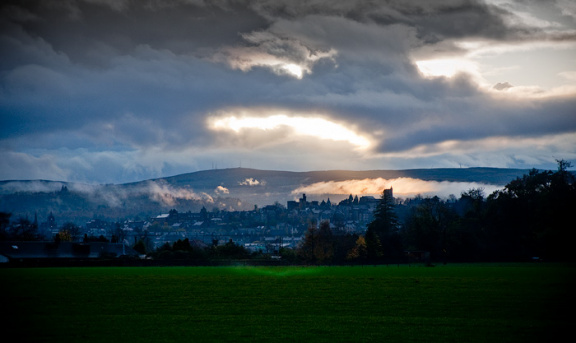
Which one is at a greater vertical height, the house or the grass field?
the grass field

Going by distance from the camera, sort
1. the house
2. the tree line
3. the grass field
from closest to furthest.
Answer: the grass field
the tree line
the house

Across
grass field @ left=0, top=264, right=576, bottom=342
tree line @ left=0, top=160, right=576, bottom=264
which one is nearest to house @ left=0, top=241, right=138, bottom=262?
tree line @ left=0, top=160, right=576, bottom=264

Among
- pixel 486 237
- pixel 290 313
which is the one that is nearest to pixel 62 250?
pixel 486 237

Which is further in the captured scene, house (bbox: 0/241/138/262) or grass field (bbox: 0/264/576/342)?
house (bbox: 0/241/138/262)

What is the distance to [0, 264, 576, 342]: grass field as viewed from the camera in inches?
878

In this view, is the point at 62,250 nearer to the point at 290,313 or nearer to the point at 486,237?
the point at 486,237

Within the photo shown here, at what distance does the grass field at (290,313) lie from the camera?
22.3 m

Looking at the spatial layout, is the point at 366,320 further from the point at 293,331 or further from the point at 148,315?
the point at 148,315

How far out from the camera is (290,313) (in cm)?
2798

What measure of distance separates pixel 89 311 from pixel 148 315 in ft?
10.3

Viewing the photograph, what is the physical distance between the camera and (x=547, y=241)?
102 meters

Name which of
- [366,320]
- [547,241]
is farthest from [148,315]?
[547,241]

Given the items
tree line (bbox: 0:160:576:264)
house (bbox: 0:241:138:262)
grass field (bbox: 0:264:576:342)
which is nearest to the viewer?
grass field (bbox: 0:264:576:342)

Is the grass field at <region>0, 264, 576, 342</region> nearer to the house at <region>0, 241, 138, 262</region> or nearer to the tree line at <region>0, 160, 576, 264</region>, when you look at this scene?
the tree line at <region>0, 160, 576, 264</region>
